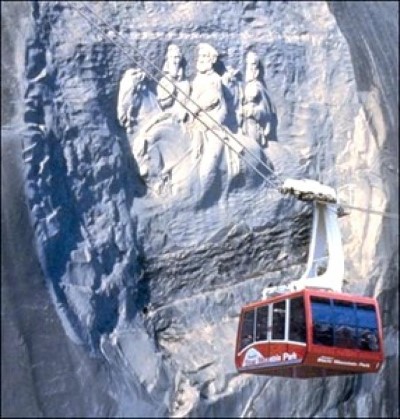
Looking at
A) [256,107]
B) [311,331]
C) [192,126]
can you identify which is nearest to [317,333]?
[311,331]

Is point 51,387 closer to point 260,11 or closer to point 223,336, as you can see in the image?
point 223,336

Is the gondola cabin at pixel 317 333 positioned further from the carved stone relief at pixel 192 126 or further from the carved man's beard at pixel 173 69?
the carved man's beard at pixel 173 69

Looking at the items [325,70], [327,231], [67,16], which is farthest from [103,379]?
[325,70]

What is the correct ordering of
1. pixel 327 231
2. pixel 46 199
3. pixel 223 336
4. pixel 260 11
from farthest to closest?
1. pixel 260 11
2. pixel 223 336
3. pixel 46 199
4. pixel 327 231

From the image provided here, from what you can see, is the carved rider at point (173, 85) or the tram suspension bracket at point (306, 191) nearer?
the tram suspension bracket at point (306, 191)

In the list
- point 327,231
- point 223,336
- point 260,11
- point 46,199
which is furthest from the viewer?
point 260,11

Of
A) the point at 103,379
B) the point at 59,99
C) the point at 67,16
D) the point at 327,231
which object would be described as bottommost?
the point at 103,379

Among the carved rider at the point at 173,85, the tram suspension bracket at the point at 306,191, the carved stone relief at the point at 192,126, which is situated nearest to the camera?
the tram suspension bracket at the point at 306,191

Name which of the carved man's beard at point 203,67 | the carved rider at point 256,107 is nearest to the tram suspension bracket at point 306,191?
the carved rider at point 256,107
